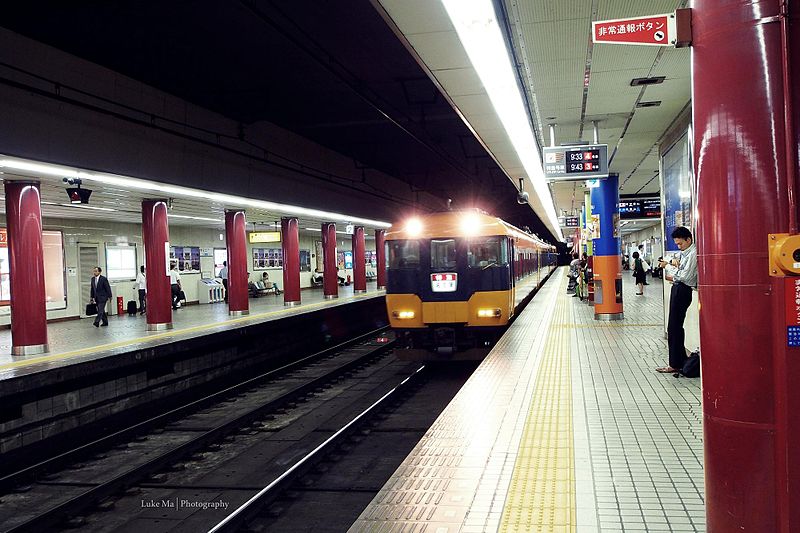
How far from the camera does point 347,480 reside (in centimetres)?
625

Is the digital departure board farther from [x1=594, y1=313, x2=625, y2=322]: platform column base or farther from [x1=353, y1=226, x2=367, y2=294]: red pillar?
[x1=353, y1=226, x2=367, y2=294]: red pillar

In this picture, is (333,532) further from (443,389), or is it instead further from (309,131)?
(309,131)

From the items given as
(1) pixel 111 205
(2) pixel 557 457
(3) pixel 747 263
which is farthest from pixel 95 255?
(3) pixel 747 263

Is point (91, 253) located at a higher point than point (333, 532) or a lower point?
higher

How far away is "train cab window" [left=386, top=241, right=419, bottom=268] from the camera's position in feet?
34.0

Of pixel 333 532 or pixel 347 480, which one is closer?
pixel 333 532

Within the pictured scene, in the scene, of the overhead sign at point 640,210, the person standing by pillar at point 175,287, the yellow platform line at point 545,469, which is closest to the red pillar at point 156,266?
the person standing by pillar at point 175,287

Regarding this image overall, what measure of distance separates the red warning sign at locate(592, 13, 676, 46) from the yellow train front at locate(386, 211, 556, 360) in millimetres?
7319

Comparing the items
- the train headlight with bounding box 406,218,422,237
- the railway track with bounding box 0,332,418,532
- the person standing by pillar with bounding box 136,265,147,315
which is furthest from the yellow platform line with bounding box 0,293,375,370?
the train headlight with bounding box 406,218,422,237

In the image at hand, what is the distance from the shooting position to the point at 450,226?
1033 cm

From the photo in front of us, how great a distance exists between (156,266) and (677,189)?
10.1m

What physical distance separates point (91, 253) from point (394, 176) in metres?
10.2

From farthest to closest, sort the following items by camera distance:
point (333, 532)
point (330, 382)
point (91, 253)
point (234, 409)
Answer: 1. point (91, 253)
2. point (330, 382)
3. point (234, 409)
4. point (333, 532)

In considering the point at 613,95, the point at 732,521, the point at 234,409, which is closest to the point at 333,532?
the point at 732,521
